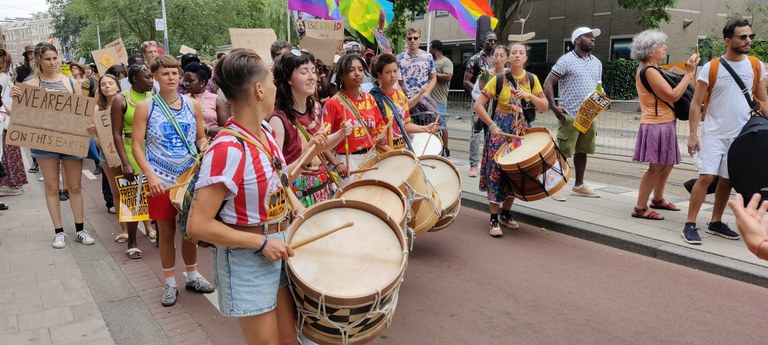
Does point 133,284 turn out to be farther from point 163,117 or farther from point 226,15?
point 226,15

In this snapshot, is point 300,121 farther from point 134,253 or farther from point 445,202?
point 134,253

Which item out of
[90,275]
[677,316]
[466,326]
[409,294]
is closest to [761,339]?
[677,316]

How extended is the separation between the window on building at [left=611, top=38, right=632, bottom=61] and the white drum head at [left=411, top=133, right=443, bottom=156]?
2062 cm

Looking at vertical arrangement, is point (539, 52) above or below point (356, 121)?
above

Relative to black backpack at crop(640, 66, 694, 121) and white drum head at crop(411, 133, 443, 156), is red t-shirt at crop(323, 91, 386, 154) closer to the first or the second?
white drum head at crop(411, 133, 443, 156)

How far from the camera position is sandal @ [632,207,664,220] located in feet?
20.1

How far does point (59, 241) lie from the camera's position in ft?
18.9

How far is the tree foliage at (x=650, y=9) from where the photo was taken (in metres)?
19.2

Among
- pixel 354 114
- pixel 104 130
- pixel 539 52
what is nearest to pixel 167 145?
pixel 354 114

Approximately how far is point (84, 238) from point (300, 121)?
11.9ft

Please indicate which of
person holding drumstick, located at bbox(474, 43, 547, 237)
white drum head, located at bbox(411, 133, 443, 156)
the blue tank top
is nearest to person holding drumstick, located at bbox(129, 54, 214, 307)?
the blue tank top

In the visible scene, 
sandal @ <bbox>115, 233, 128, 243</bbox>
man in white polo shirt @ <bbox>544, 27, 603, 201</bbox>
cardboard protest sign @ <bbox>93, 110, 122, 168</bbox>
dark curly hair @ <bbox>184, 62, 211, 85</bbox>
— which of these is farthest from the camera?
man in white polo shirt @ <bbox>544, 27, 603, 201</bbox>

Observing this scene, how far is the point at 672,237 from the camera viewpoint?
5.48 m

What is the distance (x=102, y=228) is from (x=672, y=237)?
622cm
